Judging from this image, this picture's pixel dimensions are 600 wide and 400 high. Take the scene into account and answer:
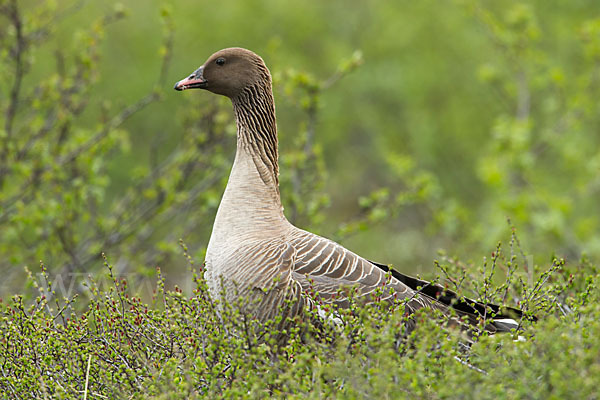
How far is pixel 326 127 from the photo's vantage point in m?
29.1

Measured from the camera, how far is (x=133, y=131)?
1096 inches

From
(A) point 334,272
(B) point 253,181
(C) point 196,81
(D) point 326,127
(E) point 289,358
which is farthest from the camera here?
(D) point 326,127

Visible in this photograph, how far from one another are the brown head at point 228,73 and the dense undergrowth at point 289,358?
2.37 meters

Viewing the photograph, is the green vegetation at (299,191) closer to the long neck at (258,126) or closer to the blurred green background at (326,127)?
the blurred green background at (326,127)

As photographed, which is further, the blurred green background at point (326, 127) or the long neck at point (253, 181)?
the blurred green background at point (326, 127)

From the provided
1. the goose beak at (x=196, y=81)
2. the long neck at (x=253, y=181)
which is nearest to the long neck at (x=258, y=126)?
the long neck at (x=253, y=181)

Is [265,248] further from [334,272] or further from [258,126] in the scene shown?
[258,126]

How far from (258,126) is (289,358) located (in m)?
2.71

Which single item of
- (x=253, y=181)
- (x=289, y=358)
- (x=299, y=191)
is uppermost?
(x=299, y=191)

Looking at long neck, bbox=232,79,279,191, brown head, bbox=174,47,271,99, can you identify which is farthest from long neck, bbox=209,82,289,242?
brown head, bbox=174,47,271,99

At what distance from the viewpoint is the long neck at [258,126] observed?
6.61 meters

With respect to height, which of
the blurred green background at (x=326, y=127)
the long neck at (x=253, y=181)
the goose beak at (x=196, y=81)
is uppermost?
the blurred green background at (x=326, y=127)

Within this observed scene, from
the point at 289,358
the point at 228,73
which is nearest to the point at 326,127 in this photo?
the point at 228,73

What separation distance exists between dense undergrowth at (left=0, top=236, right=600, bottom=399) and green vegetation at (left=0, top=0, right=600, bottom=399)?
0.08 ft
